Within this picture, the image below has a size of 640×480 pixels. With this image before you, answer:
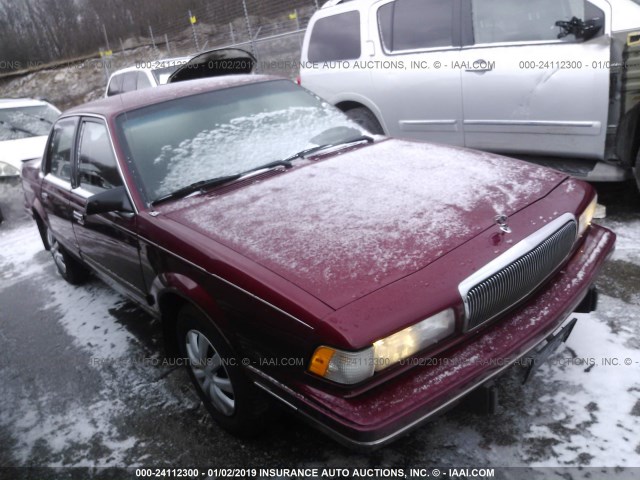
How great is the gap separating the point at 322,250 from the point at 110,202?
1236 millimetres

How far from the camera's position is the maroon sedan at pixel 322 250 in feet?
5.96

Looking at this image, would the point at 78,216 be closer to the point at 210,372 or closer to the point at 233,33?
the point at 210,372

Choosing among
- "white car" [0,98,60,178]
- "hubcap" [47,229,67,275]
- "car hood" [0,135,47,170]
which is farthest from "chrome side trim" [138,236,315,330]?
"car hood" [0,135,47,170]

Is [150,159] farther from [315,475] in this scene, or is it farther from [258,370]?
[315,475]

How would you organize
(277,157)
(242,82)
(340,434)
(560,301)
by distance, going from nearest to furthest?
(340,434) → (560,301) → (277,157) → (242,82)

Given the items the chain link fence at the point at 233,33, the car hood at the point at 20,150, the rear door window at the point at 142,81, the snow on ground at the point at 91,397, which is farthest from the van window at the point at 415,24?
the chain link fence at the point at 233,33

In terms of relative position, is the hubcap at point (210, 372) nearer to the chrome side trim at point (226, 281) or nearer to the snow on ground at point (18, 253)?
the chrome side trim at point (226, 281)

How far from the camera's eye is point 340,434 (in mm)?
1752

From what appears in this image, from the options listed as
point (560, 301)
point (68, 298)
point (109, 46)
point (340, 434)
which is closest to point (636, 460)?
point (560, 301)

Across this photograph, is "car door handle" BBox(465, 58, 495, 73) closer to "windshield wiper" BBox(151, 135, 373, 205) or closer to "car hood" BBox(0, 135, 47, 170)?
"windshield wiper" BBox(151, 135, 373, 205)

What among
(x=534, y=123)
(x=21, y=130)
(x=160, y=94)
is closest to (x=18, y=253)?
(x=21, y=130)

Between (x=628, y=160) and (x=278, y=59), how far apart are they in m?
12.4

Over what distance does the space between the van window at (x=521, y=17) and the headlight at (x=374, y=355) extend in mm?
3131

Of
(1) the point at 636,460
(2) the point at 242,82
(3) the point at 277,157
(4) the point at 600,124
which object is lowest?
(1) the point at 636,460
